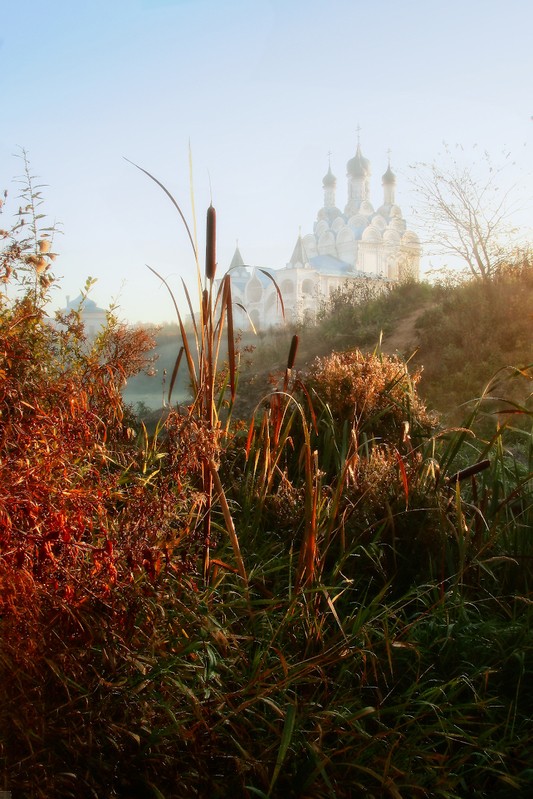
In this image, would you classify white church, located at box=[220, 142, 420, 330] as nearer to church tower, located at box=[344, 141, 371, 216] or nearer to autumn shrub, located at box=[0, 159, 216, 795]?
church tower, located at box=[344, 141, 371, 216]

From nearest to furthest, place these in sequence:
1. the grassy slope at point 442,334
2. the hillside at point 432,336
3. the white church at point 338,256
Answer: the hillside at point 432,336 < the grassy slope at point 442,334 < the white church at point 338,256

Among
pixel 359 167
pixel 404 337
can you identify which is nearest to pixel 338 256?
pixel 359 167

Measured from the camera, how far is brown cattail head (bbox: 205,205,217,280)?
2.30 m

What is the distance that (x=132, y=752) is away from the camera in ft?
6.18

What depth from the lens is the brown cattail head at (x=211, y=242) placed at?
230 cm

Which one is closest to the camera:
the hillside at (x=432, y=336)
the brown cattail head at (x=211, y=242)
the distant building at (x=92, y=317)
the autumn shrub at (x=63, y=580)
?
the autumn shrub at (x=63, y=580)

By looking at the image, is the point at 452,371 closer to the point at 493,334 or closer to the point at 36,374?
the point at 493,334

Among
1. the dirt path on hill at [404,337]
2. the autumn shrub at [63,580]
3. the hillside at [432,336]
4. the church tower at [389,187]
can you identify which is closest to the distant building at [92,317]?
the hillside at [432,336]

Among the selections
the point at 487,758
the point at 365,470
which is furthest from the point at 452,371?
the point at 487,758

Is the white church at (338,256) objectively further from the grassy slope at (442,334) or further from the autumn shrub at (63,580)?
the autumn shrub at (63,580)

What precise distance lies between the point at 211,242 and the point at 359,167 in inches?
1001

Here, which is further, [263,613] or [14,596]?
[263,613]

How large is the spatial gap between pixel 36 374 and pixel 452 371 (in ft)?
19.8

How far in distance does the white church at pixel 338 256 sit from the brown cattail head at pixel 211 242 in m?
7.54
